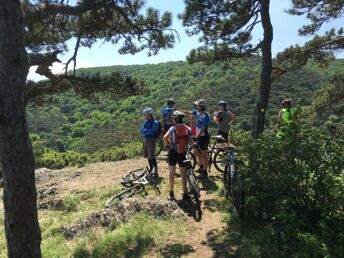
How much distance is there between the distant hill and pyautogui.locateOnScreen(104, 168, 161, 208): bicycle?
106 feet

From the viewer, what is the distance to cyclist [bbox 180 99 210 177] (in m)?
9.28

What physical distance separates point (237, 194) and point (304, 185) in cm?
167

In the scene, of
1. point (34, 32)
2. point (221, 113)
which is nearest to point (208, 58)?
point (221, 113)

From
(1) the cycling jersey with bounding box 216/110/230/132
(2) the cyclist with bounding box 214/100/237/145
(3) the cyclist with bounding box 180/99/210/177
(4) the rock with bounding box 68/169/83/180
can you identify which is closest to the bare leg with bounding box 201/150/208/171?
(3) the cyclist with bounding box 180/99/210/177

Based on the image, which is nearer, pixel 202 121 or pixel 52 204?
pixel 202 121

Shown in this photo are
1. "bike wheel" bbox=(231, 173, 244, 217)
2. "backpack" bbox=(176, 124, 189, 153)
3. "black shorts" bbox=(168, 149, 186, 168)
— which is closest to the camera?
"bike wheel" bbox=(231, 173, 244, 217)

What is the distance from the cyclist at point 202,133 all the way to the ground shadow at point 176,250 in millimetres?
3536

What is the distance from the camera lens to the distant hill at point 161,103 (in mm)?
54219

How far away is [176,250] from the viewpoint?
6141 mm

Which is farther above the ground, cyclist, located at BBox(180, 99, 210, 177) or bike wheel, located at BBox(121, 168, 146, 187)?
cyclist, located at BBox(180, 99, 210, 177)

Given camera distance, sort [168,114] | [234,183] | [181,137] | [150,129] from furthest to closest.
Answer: [168,114]
[150,129]
[181,137]
[234,183]

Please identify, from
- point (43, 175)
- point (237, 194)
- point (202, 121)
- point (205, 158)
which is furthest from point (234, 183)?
point (43, 175)

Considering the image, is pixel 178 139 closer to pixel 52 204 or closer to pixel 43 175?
pixel 52 204

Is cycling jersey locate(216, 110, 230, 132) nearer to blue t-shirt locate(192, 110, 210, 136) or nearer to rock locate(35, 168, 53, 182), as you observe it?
blue t-shirt locate(192, 110, 210, 136)
